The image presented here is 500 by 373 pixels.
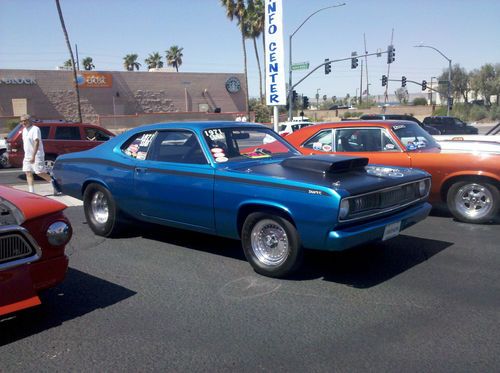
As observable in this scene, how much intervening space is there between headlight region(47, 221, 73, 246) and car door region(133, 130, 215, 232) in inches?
62.6

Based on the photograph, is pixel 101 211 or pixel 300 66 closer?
pixel 101 211

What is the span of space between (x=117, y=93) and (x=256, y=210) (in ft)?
132

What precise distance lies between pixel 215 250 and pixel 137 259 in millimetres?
899

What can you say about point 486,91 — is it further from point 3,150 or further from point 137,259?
point 137,259

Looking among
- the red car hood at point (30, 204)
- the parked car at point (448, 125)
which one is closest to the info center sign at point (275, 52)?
the red car hood at point (30, 204)

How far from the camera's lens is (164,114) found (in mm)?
41000

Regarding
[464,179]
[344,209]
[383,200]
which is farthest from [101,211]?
[464,179]

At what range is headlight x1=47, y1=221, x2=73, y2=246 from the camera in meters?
3.62

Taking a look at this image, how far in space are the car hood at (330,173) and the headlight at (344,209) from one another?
0.09 m

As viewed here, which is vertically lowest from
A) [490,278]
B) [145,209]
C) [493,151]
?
[490,278]

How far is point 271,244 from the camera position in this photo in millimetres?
4707

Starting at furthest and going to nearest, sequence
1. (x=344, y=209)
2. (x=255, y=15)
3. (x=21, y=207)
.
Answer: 1. (x=255, y=15)
2. (x=344, y=209)
3. (x=21, y=207)

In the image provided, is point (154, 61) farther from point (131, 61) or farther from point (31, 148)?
point (31, 148)

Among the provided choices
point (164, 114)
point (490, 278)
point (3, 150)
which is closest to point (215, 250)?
point (490, 278)
